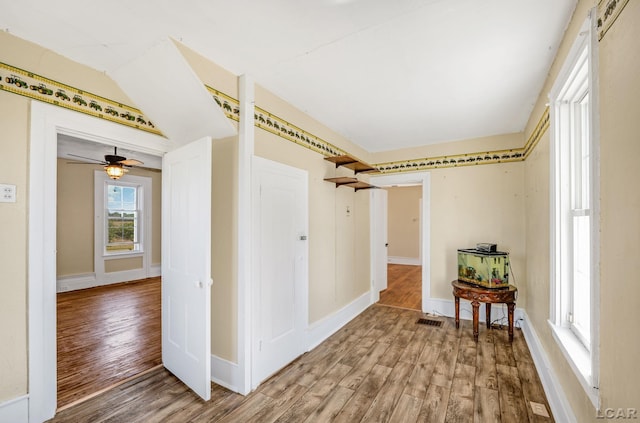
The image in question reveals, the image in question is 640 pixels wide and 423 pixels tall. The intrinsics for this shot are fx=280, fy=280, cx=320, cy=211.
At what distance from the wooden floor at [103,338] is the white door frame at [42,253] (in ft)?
1.12

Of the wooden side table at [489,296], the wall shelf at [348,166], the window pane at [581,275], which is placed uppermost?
the wall shelf at [348,166]

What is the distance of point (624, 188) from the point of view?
100cm

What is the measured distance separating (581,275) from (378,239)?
125 inches

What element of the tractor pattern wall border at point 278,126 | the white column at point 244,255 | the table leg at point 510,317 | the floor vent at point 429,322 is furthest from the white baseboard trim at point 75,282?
the table leg at point 510,317

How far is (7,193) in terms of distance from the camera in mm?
1648

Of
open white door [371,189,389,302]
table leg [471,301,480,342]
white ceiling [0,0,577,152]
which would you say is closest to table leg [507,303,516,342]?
table leg [471,301,480,342]

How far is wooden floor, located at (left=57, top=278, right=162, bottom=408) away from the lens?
2.37m

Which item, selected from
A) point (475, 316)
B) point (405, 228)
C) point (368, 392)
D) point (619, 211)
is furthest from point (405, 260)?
point (619, 211)

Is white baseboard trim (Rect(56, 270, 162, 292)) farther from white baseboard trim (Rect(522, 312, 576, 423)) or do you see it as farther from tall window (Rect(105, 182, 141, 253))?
white baseboard trim (Rect(522, 312, 576, 423))

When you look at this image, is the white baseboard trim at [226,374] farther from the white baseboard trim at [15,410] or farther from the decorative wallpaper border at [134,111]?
the decorative wallpaper border at [134,111]

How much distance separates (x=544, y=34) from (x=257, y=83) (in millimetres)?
2041

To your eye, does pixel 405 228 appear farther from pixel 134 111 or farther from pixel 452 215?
pixel 134 111

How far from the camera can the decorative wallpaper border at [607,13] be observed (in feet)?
3.43

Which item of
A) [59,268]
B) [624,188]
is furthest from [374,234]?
[59,268]
